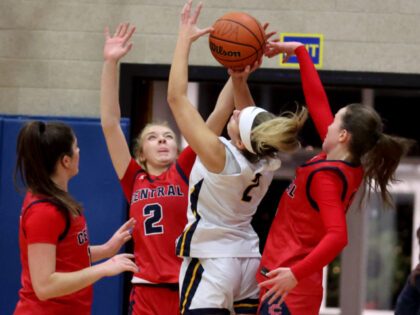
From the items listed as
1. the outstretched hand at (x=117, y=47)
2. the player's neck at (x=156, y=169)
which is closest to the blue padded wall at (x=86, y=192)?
the player's neck at (x=156, y=169)

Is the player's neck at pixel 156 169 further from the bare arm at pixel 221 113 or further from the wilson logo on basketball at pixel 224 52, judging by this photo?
the wilson logo on basketball at pixel 224 52

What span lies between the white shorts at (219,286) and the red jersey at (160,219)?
58 cm

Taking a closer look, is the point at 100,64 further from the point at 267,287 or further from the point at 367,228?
the point at 367,228

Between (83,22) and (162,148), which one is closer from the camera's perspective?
(162,148)

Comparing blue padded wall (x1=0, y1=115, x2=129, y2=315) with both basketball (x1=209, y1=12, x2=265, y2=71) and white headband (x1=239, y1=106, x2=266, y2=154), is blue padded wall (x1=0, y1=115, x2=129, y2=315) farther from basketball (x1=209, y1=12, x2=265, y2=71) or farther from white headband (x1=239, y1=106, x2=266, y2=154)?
white headband (x1=239, y1=106, x2=266, y2=154)

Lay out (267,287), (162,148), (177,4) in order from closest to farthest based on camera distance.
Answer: (267,287)
(162,148)
(177,4)

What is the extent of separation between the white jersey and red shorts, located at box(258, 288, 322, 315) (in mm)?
238

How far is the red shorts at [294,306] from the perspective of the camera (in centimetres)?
261

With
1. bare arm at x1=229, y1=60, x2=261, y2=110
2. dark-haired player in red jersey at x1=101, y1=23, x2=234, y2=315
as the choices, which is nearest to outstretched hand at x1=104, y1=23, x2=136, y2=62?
dark-haired player in red jersey at x1=101, y1=23, x2=234, y2=315

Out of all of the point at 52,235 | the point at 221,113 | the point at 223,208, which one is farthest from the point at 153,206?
the point at 52,235

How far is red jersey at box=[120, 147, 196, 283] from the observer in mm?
3291

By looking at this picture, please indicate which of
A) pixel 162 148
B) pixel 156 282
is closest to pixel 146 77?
pixel 162 148

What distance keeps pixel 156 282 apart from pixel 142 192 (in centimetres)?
49

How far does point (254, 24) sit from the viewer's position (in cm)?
305
